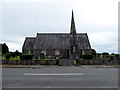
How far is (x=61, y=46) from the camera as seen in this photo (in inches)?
1850

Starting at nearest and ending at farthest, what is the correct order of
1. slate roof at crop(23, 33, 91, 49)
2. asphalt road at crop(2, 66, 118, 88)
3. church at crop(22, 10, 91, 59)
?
1. asphalt road at crop(2, 66, 118, 88)
2. church at crop(22, 10, 91, 59)
3. slate roof at crop(23, 33, 91, 49)

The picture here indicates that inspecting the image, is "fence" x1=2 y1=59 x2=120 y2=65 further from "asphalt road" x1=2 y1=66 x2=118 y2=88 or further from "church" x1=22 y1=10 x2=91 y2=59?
"church" x1=22 y1=10 x2=91 y2=59

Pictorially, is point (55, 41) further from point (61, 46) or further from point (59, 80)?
point (59, 80)

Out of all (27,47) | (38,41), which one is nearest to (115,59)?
(38,41)

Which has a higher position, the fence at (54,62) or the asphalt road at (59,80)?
the asphalt road at (59,80)

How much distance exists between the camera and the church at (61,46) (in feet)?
148

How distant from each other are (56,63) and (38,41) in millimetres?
21235

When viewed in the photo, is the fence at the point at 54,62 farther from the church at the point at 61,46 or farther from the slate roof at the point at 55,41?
the slate roof at the point at 55,41

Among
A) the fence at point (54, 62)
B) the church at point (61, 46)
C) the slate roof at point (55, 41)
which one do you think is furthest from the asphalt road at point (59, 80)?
the slate roof at point (55, 41)

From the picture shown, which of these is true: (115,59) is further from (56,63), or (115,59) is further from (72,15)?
(72,15)

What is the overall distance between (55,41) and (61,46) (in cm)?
→ 263

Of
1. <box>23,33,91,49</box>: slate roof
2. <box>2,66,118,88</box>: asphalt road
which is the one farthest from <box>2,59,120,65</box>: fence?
<box>23,33,91,49</box>: slate roof

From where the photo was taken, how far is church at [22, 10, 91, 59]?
4503 centimetres

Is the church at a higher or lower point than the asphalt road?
higher
